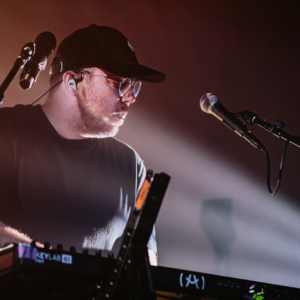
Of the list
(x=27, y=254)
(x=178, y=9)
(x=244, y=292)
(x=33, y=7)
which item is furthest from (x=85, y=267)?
(x=178, y=9)

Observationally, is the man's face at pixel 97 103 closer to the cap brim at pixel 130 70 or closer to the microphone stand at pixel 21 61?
the cap brim at pixel 130 70

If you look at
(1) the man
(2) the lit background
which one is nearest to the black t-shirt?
(1) the man

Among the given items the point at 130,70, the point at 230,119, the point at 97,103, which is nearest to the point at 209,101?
the point at 230,119

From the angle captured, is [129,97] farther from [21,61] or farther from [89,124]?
[21,61]

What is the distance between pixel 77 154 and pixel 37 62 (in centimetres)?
60

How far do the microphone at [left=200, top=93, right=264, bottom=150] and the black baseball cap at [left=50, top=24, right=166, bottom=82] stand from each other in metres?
0.49

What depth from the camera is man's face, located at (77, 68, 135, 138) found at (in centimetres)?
192

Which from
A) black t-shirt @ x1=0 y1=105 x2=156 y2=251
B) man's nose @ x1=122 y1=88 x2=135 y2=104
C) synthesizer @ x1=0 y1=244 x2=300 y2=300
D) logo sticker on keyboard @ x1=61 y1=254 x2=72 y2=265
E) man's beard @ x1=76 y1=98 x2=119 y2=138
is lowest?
synthesizer @ x1=0 y1=244 x2=300 y2=300

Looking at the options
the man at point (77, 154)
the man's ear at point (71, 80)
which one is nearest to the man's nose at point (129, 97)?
the man at point (77, 154)

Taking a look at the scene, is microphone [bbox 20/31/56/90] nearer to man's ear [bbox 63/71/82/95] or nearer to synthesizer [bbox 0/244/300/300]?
man's ear [bbox 63/71/82/95]

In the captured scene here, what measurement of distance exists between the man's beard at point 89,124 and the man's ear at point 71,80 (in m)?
0.07

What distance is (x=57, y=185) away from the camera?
5.68ft

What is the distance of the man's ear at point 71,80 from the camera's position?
1.91 metres

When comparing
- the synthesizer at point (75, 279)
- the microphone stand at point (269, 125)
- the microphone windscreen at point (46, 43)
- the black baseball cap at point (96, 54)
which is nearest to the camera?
the synthesizer at point (75, 279)
